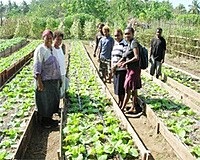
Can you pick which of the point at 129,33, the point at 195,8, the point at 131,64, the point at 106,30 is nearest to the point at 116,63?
the point at 131,64

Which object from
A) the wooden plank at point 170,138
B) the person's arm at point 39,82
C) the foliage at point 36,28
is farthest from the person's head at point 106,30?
the foliage at point 36,28

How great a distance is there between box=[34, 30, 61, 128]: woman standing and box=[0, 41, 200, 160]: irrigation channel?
194mm

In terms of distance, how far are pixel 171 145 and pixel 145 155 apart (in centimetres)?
128

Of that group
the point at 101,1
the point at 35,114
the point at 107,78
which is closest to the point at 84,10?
the point at 101,1

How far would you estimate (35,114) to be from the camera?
6.57 m

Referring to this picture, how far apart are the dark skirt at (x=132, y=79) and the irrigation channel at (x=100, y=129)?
1.73 ft

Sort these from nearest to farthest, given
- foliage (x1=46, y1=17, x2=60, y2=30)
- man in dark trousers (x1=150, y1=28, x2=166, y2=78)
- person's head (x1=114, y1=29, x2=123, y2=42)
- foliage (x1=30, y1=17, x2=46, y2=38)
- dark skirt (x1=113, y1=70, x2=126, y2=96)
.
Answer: person's head (x1=114, y1=29, x2=123, y2=42), dark skirt (x1=113, y1=70, x2=126, y2=96), man in dark trousers (x1=150, y1=28, x2=166, y2=78), foliage (x1=30, y1=17, x2=46, y2=38), foliage (x1=46, y1=17, x2=60, y2=30)

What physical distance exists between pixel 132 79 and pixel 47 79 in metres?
1.66

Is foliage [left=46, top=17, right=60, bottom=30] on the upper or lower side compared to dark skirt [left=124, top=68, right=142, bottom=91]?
lower

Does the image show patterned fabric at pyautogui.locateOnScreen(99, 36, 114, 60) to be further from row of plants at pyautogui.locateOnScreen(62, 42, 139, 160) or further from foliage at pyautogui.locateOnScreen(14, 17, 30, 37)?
foliage at pyautogui.locateOnScreen(14, 17, 30, 37)

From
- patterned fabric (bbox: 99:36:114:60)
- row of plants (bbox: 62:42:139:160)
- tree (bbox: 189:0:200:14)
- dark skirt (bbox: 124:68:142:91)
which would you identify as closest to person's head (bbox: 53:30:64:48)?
row of plants (bbox: 62:42:139:160)

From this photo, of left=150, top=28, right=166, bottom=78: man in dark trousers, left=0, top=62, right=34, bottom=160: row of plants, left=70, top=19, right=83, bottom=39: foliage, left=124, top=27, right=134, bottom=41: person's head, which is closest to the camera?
left=0, top=62, right=34, bottom=160: row of plants

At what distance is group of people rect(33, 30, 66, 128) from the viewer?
617cm

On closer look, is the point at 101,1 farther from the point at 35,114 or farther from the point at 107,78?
the point at 35,114
